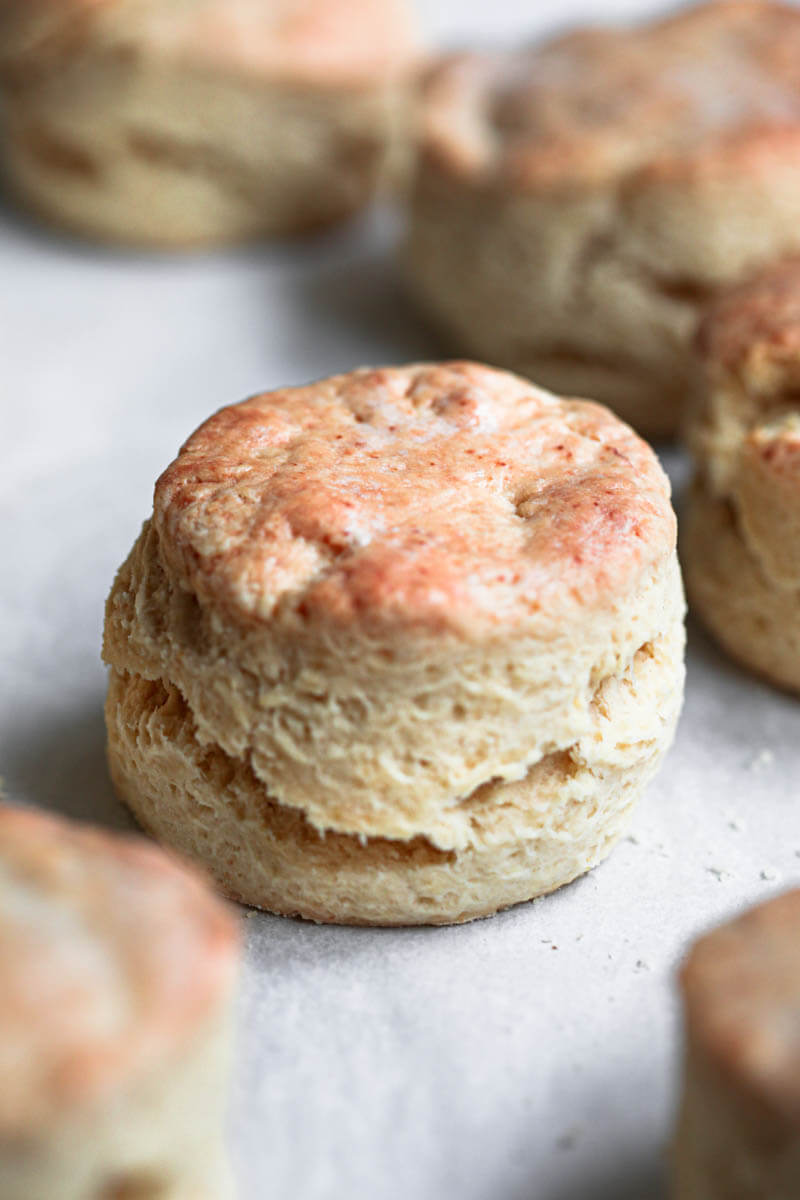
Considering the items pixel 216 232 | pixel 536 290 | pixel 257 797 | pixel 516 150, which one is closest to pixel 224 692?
pixel 257 797

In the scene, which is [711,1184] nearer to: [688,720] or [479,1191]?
[479,1191]

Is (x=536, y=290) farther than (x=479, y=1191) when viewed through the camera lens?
Yes

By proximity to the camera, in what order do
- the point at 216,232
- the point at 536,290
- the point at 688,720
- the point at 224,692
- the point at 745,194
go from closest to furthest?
the point at 224,692 → the point at 688,720 → the point at 745,194 → the point at 536,290 → the point at 216,232

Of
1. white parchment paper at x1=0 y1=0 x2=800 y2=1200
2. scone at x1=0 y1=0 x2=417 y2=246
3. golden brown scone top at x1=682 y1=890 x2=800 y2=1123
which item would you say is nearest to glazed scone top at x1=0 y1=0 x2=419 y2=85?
scone at x1=0 y1=0 x2=417 y2=246

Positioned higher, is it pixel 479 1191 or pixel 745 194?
pixel 745 194

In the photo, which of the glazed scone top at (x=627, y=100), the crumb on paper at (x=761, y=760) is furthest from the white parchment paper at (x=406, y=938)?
the glazed scone top at (x=627, y=100)

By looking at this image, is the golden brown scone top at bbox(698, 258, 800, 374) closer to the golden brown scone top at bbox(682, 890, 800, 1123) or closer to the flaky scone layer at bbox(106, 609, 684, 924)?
the flaky scone layer at bbox(106, 609, 684, 924)

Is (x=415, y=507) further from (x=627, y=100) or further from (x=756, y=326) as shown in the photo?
(x=627, y=100)
